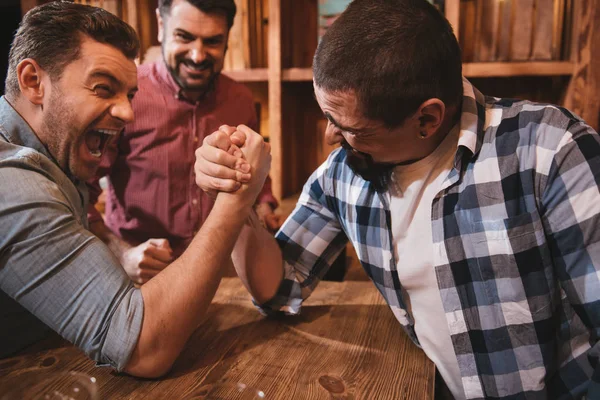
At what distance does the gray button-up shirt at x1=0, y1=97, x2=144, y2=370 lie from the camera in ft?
3.05

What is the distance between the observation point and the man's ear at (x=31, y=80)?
3.83 ft

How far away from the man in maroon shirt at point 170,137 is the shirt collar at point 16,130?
85 cm

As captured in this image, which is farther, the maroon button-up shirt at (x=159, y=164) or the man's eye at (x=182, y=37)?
the maroon button-up shirt at (x=159, y=164)

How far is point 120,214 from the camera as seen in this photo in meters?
2.22

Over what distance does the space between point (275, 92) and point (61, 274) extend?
76.2 inches

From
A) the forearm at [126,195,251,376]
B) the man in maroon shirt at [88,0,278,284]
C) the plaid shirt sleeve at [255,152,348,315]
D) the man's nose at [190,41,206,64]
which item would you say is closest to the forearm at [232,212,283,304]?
the plaid shirt sleeve at [255,152,348,315]

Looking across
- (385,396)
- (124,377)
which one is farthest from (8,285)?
(385,396)

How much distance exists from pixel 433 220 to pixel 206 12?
137 cm

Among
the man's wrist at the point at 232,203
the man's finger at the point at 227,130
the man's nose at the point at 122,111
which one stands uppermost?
the man's nose at the point at 122,111

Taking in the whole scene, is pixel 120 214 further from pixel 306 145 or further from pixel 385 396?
pixel 385 396

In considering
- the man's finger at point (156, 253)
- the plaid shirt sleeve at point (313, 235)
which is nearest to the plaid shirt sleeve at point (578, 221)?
the plaid shirt sleeve at point (313, 235)

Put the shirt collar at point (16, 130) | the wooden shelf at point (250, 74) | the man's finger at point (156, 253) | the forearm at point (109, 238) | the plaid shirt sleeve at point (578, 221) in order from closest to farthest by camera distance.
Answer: the plaid shirt sleeve at point (578, 221) < the shirt collar at point (16, 130) < the man's finger at point (156, 253) < the forearm at point (109, 238) < the wooden shelf at point (250, 74)

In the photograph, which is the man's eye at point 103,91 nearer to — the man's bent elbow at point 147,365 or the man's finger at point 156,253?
the man's finger at point 156,253

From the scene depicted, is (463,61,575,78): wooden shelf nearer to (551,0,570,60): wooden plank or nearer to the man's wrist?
(551,0,570,60): wooden plank
